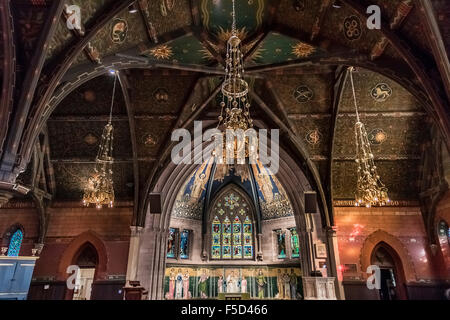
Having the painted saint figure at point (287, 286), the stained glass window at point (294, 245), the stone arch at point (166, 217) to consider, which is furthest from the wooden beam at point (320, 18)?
the painted saint figure at point (287, 286)

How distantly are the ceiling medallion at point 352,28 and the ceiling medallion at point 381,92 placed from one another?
11.3ft

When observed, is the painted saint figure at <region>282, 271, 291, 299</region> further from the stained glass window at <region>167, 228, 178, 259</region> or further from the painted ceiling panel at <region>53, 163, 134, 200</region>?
the painted ceiling panel at <region>53, 163, 134, 200</region>

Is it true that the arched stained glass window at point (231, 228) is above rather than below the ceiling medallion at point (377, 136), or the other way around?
below

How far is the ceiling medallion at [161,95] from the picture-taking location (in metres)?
11.0

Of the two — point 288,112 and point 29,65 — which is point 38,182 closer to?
point 29,65

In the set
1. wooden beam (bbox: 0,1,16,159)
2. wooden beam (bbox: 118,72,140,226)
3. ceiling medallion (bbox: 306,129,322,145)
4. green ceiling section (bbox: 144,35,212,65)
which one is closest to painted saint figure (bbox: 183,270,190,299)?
wooden beam (bbox: 118,72,140,226)

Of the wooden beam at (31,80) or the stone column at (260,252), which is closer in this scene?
the wooden beam at (31,80)

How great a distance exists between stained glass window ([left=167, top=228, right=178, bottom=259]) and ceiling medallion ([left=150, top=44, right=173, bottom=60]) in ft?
34.4

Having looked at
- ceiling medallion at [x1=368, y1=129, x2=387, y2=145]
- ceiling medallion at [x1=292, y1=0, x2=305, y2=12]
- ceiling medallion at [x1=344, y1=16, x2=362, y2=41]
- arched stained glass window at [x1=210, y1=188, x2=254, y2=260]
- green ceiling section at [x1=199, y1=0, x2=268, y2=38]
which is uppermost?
green ceiling section at [x1=199, y1=0, x2=268, y2=38]

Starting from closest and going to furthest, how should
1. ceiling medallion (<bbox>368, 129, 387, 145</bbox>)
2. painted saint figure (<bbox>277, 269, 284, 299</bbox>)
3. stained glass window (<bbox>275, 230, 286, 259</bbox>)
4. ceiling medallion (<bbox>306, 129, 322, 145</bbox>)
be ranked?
ceiling medallion (<bbox>368, 129, 387, 145</bbox>) < ceiling medallion (<bbox>306, 129, 322, 145</bbox>) < painted saint figure (<bbox>277, 269, 284, 299</bbox>) < stained glass window (<bbox>275, 230, 286, 259</bbox>)

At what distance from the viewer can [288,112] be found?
38.5 feet

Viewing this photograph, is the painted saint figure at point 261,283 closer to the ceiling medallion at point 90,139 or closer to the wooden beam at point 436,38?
the ceiling medallion at point 90,139

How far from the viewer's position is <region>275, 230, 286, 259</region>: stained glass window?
1634 centimetres
